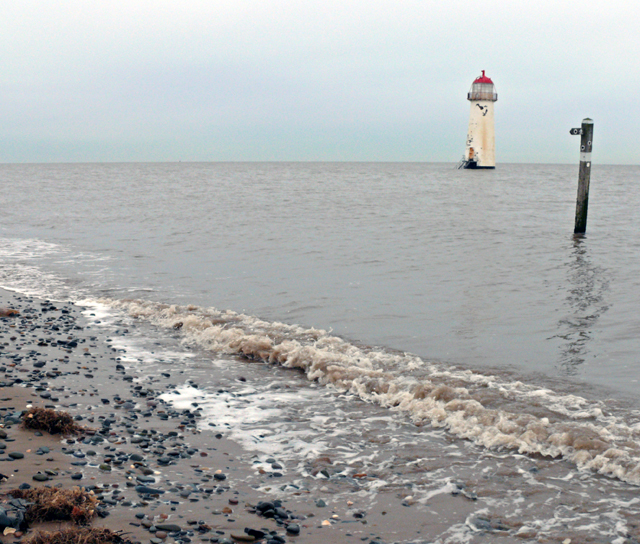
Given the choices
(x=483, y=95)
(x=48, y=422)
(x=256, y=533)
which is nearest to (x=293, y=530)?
(x=256, y=533)

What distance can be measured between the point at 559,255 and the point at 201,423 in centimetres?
1886

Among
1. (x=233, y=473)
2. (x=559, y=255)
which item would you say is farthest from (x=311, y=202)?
(x=233, y=473)

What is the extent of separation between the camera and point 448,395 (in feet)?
29.6

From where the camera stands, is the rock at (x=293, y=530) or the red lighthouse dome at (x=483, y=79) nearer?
the rock at (x=293, y=530)

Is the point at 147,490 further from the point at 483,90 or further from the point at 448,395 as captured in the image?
the point at 483,90

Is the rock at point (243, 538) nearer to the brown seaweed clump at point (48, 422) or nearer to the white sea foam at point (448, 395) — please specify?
the brown seaweed clump at point (48, 422)

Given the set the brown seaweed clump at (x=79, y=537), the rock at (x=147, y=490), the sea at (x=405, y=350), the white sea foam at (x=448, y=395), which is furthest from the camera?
the white sea foam at (x=448, y=395)

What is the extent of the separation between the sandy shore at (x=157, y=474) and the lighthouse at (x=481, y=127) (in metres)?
75.6

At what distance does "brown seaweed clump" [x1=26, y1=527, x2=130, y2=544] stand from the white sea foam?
462 centimetres

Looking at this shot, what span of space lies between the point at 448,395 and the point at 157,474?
4652 mm

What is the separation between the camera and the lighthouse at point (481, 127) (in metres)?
77.1

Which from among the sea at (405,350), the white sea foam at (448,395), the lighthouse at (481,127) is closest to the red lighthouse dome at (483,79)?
the lighthouse at (481,127)

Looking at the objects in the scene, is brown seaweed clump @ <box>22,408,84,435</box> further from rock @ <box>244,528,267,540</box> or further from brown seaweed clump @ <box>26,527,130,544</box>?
rock @ <box>244,528,267,540</box>

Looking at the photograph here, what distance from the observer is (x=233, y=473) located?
6.32 metres
